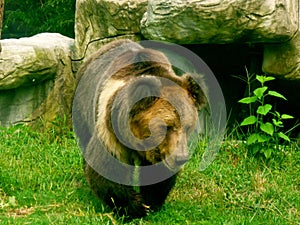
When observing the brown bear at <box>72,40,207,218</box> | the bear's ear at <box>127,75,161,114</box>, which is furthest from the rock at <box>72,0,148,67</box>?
the bear's ear at <box>127,75,161,114</box>

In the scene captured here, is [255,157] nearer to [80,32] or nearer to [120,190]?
[120,190]

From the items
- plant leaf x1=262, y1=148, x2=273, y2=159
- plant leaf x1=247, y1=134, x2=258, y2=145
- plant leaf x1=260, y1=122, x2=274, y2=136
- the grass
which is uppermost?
plant leaf x1=260, y1=122, x2=274, y2=136

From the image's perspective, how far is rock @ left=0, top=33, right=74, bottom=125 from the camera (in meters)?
6.77

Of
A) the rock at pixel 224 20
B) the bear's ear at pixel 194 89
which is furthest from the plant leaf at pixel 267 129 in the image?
the bear's ear at pixel 194 89

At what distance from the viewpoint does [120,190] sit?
4.52 m

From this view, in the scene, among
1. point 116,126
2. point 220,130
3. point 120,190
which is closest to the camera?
point 116,126

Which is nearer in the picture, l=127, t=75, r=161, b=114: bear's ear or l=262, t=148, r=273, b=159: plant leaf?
l=127, t=75, r=161, b=114: bear's ear

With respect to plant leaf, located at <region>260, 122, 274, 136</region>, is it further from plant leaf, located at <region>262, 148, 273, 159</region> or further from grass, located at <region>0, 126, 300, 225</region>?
grass, located at <region>0, 126, 300, 225</region>

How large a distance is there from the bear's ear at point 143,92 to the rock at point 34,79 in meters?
3.03

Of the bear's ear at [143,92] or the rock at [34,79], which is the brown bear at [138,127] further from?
the rock at [34,79]

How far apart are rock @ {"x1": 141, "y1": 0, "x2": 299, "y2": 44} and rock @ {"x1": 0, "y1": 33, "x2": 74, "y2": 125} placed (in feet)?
4.78

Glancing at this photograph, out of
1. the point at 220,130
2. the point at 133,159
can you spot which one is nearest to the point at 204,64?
the point at 220,130

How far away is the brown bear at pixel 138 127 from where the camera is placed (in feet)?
13.2

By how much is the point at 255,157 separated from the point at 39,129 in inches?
100
